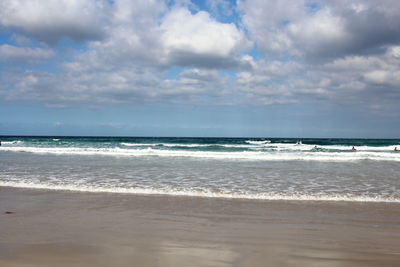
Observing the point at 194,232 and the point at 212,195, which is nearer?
the point at 194,232

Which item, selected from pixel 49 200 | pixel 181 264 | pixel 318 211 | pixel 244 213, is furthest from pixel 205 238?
pixel 49 200

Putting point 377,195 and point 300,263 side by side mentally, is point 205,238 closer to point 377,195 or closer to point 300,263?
point 300,263

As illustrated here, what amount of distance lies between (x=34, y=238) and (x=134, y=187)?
184 inches

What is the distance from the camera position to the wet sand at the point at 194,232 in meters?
3.73

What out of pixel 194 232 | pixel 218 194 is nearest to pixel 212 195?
pixel 218 194

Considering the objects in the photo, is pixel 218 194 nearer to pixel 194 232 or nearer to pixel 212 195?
pixel 212 195

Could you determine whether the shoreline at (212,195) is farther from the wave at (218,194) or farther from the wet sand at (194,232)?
the wet sand at (194,232)

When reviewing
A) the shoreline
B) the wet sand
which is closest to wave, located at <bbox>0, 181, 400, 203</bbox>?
the shoreline

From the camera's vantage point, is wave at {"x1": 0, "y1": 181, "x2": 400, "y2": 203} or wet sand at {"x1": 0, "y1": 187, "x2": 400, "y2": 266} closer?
wet sand at {"x1": 0, "y1": 187, "x2": 400, "y2": 266}

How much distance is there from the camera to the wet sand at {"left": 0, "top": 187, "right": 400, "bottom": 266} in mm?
3729

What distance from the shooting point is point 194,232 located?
190 inches

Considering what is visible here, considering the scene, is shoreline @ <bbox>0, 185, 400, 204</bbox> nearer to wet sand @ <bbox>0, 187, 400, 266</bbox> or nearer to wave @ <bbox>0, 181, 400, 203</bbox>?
wave @ <bbox>0, 181, 400, 203</bbox>

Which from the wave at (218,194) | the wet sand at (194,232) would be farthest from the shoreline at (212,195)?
the wet sand at (194,232)

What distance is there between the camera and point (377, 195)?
8172 mm
